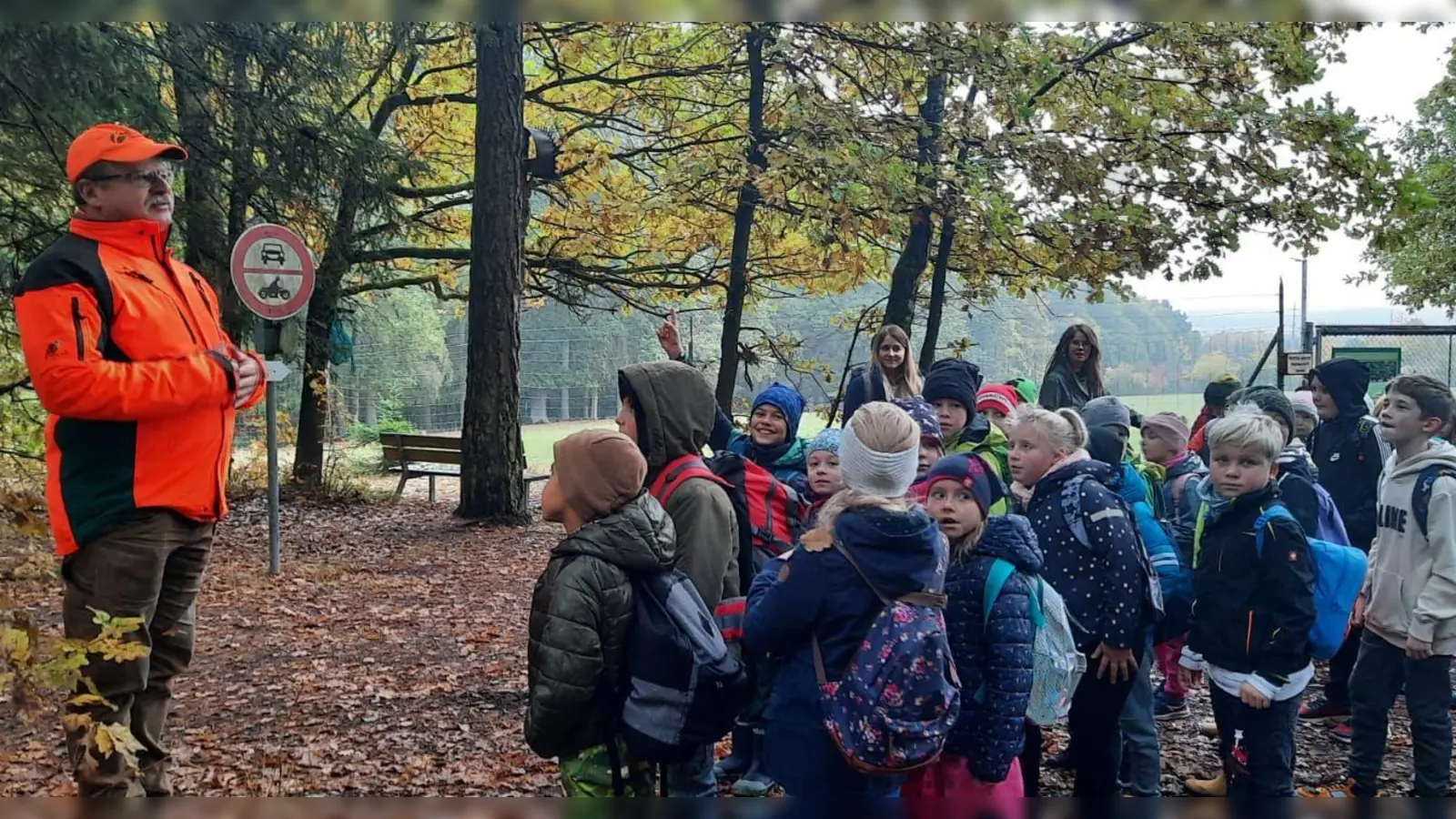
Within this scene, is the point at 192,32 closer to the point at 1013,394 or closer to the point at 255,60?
the point at 255,60

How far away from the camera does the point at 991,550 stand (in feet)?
9.41

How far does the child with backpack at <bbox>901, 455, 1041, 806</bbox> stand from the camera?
106 inches

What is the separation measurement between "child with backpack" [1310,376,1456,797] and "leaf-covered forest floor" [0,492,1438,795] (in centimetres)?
44

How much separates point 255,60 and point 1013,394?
7143 millimetres

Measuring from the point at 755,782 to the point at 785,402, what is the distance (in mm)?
1569

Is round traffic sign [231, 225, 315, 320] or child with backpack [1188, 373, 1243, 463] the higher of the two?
round traffic sign [231, 225, 315, 320]

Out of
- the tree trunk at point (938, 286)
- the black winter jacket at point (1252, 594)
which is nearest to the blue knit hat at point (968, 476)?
the black winter jacket at point (1252, 594)

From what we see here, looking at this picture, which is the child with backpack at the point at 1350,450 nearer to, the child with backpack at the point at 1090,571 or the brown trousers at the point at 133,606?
the child with backpack at the point at 1090,571

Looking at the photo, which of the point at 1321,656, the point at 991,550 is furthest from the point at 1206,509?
the point at 991,550

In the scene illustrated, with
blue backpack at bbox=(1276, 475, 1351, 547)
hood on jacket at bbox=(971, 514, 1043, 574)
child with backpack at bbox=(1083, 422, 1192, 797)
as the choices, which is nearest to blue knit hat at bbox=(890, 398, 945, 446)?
child with backpack at bbox=(1083, 422, 1192, 797)

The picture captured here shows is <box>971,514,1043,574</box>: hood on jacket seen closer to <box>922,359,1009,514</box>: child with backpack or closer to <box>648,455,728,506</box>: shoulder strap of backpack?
<box>648,455,728,506</box>: shoulder strap of backpack

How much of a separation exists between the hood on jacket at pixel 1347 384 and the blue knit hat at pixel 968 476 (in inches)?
140

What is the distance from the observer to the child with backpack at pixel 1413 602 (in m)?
3.76

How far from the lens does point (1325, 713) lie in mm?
5113
